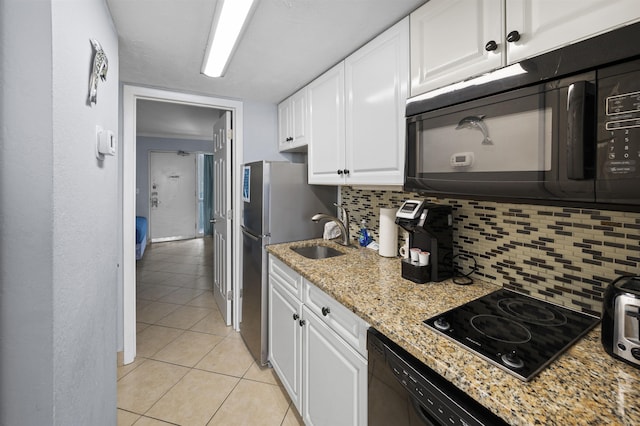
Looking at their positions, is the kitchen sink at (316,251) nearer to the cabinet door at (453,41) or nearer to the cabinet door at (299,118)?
the cabinet door at (299,118)

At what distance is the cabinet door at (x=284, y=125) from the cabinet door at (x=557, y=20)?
1.83 m

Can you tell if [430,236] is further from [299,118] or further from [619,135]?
[299,118]

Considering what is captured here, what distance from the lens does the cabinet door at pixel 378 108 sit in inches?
53.6

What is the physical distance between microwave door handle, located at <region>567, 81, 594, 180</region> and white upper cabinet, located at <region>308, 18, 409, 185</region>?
67cm

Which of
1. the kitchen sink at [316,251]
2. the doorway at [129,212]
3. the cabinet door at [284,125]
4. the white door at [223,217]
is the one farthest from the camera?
the white door at [223,217]

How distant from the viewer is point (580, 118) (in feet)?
2.33

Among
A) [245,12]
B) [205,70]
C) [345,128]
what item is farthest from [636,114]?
[205,70]

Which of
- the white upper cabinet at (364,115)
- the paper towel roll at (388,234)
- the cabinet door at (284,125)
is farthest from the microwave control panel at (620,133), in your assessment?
the cabinet door at (284,125)

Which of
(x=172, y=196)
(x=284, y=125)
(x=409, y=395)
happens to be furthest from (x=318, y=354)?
(x=172, y=196)

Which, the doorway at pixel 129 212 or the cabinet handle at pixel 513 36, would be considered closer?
the cabinet handle at pixel 513 36

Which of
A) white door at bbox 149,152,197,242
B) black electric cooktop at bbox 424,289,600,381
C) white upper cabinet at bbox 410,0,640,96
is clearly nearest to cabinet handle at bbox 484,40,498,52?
white upper cabinet at bbox 410,0,640,96

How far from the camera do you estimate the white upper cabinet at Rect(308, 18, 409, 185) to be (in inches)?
54.1

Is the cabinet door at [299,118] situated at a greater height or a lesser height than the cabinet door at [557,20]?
greater

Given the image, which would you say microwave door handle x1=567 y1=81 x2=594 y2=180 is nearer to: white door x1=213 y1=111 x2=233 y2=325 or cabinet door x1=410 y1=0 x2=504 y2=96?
cabinet door x1=410 y1=0 x2=504 y2=96
